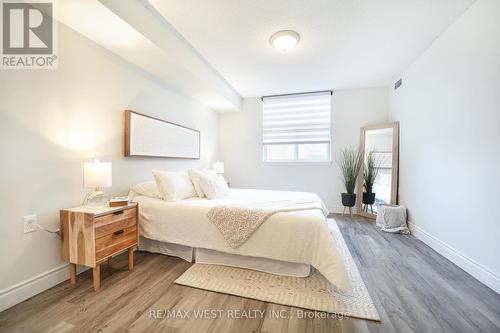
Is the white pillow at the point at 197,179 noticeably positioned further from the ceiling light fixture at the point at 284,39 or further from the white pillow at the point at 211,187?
the ceiling light fixture at the point at 284,39

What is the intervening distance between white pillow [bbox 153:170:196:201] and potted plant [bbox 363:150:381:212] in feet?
10.6

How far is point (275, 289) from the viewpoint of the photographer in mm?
1676

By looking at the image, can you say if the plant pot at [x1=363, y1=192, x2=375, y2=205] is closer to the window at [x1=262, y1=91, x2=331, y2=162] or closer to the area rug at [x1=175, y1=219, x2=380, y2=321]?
the window at [x1=262, y1=91, x2=331, y2=162]

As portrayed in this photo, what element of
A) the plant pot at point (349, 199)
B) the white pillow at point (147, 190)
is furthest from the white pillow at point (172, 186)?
the plant pot at point (349, 199)

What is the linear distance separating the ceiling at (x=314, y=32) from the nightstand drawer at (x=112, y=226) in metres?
2.06

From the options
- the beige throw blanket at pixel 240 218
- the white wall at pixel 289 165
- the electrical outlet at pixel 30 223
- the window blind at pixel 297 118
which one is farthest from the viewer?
the window blind at pixel 297 118

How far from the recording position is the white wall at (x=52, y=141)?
147 centimetres

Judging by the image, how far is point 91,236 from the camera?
Answer: 1.59m

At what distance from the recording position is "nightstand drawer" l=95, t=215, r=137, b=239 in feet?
5.34

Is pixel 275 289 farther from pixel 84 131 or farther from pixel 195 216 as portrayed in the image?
pixel 84 131

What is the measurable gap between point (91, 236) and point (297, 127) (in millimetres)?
3865

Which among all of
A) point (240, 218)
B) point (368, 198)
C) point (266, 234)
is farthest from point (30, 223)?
point (368, 198)

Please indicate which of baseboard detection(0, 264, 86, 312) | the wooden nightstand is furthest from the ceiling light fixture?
baseboard detection(0, 264, 86, 312)

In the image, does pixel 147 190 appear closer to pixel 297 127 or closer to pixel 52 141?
pixel 52 141
